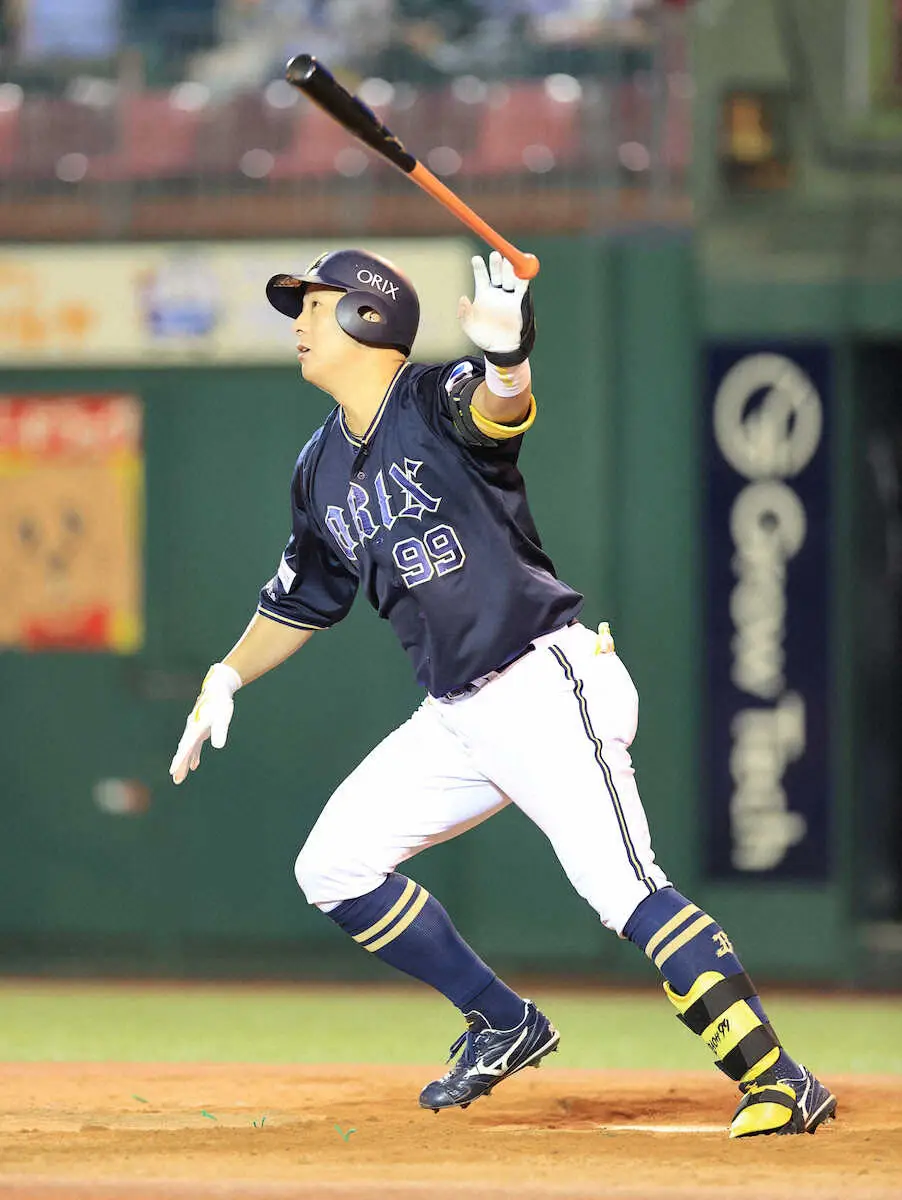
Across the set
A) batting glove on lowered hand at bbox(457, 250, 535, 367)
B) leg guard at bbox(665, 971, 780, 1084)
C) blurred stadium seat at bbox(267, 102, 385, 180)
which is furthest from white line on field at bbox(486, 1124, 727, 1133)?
blurred stadium seat at bbox(267, 102, 385, 180)

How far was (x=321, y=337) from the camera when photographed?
5.26 m

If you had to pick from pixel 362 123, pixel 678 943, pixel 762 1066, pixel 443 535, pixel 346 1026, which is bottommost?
pixel 346 1026

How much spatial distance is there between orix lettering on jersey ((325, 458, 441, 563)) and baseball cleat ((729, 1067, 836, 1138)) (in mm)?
1566

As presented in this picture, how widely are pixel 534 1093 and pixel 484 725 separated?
142 cm

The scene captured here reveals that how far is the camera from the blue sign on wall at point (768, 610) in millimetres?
9219

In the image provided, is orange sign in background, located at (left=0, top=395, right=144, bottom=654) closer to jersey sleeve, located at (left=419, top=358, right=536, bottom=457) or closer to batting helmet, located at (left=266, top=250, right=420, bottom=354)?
batting helmet, located at (left=266, top=250, right=420, bottom=354)

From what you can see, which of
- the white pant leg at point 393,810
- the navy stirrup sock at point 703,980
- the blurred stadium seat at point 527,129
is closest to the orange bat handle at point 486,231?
the white pant leg at point 393,810

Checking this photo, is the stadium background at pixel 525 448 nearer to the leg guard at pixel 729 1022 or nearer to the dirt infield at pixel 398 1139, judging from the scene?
the dirt infield at pixel 398 1139

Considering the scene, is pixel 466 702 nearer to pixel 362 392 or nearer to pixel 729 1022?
pixel 362 392

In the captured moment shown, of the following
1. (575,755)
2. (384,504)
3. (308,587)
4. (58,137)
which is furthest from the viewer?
(58,137)

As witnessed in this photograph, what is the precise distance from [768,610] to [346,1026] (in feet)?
8.65

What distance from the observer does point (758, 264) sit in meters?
9.28

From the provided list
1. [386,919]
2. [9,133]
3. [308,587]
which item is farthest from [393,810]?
[9,133]

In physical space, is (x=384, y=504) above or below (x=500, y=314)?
below
